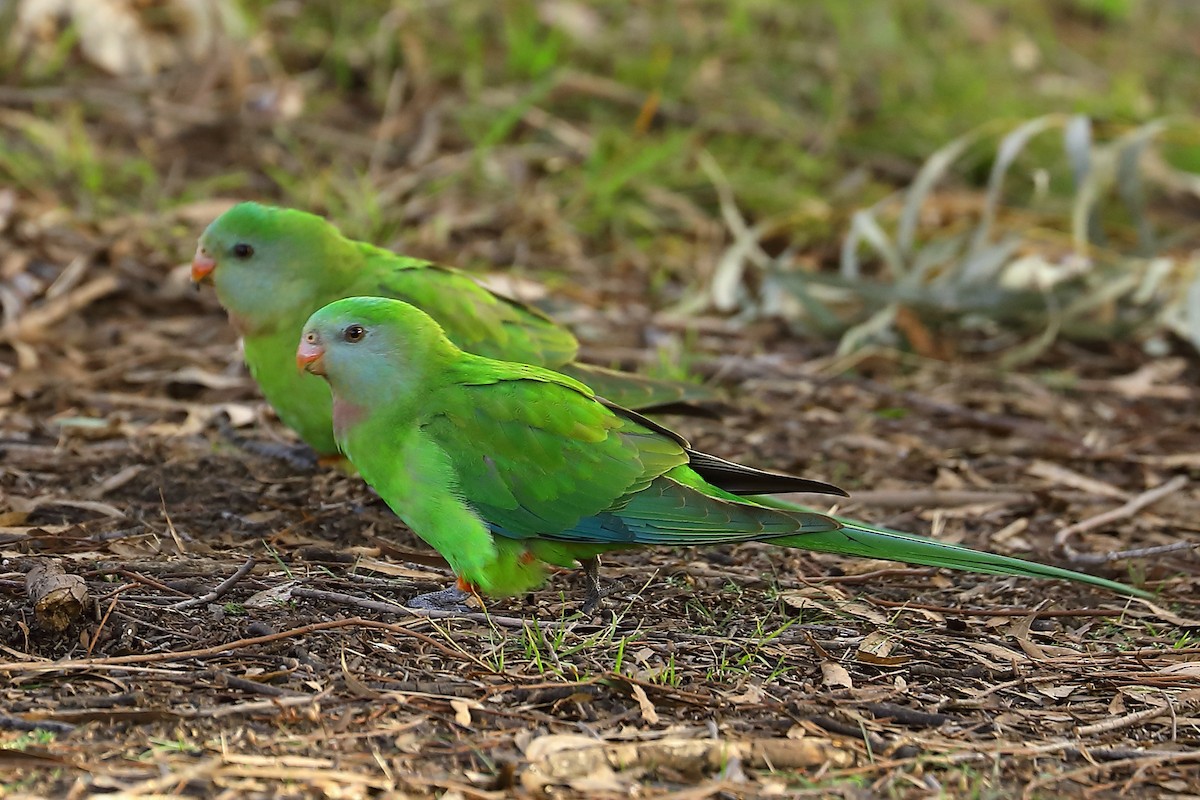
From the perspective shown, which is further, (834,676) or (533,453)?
(533,453)

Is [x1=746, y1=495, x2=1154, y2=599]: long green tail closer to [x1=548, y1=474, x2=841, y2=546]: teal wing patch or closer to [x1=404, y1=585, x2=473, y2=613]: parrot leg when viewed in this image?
[x1=548, y1=474, x2=841, y2=546]: teal wing patch

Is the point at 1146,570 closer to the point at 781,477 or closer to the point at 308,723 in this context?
the point at 781,477

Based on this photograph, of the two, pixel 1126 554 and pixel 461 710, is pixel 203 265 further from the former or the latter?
pixel 1126 554

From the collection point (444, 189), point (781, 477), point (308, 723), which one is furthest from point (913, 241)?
point (308, 723)

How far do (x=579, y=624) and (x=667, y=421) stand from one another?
218 cm

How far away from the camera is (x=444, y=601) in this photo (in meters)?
3.53

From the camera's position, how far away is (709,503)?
11.3ft

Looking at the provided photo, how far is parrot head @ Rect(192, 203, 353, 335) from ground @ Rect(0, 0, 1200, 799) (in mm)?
553

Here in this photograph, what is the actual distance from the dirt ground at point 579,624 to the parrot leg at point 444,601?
9 cm

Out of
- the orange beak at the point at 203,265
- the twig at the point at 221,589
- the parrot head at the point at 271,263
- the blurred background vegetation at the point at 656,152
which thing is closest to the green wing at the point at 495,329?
the parrot head at the point at 271,263

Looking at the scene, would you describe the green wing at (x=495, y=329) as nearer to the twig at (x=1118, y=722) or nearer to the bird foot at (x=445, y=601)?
the bird foot at (x=445, y=601)

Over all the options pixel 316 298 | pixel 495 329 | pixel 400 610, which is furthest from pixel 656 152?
pixel 400 610

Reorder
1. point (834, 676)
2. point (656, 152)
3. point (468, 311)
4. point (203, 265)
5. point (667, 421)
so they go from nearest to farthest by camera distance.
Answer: point (834, 676) < point (468, 311) < point (203, 265) < point (667, 421) < point (656, 152)

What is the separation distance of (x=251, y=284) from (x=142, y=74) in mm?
3906
